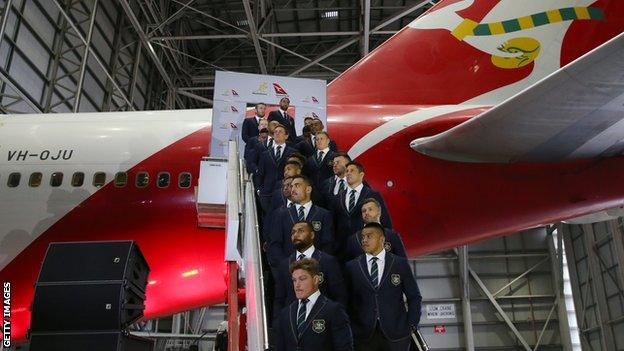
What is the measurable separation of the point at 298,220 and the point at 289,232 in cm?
11

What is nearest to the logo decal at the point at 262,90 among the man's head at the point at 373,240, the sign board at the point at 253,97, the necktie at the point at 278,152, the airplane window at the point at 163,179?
the sign board at the point at 253,97

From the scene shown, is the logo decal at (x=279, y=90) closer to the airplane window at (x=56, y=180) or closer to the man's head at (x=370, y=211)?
the airplane window at (x=56, y=180)

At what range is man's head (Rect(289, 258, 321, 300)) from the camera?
3006 mm

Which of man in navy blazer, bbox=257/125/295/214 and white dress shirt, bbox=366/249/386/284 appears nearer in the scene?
white dress shirt, bbox=366/249/386/284

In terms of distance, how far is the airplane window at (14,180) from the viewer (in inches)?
273

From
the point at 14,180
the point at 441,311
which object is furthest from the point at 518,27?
the point at 441,311

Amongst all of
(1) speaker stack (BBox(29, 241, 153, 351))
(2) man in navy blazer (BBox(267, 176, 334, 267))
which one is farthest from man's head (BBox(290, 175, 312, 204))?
(1) speaker stack (BBox(29, 241, 153, 351))

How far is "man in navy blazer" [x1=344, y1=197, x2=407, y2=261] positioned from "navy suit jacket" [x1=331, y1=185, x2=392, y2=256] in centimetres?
31

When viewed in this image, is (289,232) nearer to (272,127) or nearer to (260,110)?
(272,127)

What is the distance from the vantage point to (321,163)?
5535mm

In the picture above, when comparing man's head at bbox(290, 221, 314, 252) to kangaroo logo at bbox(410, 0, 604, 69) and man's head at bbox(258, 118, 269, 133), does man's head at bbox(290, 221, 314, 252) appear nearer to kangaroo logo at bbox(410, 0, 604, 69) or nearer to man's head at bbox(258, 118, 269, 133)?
man's head at bbox(258, 118, 269, 133)

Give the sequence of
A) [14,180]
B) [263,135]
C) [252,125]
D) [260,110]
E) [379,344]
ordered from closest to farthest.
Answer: [379,344], [263,135], [14,180], [252,125], [260,110]

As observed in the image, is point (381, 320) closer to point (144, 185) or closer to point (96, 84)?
point (144, 185)

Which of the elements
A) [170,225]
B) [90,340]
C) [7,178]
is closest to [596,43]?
[170,225]
